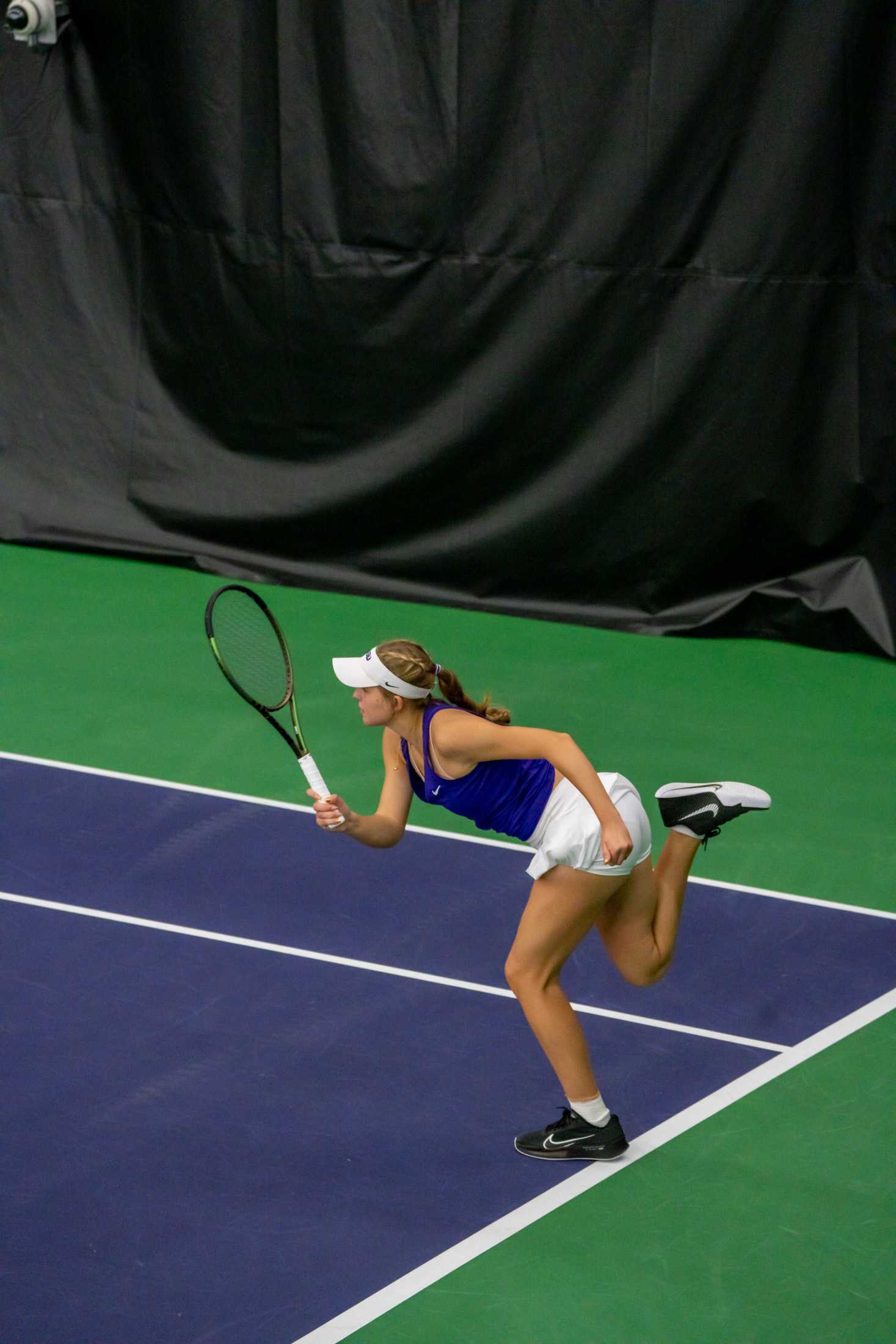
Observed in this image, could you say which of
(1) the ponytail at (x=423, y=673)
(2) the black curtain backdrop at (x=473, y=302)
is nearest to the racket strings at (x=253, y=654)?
(1) the ponytail at (x=423, y=673)

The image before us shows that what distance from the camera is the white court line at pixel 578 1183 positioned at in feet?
13.4

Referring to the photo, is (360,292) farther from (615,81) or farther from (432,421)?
(615,81)

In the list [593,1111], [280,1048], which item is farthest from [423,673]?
[280,1048]

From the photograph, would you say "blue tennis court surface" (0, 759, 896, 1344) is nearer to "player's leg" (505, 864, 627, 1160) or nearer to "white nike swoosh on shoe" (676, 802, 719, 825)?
"player's leg" (505, 864, 627, 1160)

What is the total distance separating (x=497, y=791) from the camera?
15.3 ft

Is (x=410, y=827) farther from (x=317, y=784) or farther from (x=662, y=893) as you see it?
(x=317, y=784)

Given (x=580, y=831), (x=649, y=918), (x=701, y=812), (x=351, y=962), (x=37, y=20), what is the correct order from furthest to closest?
(x=37, y=20), (x=351, y=962), (x=701, y=812), (x=649, y=918), (x=580, y=831)

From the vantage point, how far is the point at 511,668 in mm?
8828

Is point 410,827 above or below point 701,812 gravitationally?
below

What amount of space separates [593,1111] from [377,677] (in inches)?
49.6

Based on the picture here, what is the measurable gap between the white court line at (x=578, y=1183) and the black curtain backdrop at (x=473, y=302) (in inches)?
150

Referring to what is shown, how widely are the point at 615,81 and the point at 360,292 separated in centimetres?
181

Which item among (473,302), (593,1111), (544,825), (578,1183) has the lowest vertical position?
(578,1183)

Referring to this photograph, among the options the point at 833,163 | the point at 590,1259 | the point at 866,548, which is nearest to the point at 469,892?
the point at 590,1259
